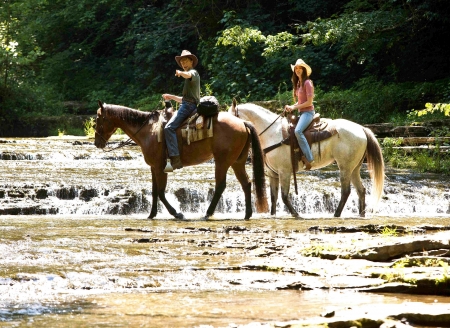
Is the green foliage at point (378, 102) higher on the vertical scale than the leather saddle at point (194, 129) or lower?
higher

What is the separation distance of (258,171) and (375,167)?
2.08 m

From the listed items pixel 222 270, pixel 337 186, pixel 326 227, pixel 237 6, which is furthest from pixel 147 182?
pixel 237 6

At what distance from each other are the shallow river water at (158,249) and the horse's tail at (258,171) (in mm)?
233

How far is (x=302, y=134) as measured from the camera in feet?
45.0

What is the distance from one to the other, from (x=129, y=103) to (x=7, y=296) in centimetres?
2573

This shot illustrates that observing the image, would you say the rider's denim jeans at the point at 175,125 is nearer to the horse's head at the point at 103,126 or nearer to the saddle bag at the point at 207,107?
the saddle bag at the point at 207,107

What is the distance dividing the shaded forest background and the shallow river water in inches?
204

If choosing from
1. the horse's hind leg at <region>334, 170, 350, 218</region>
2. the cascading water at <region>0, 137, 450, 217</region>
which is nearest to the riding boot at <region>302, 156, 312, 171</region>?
the horse's hind leg at <region>334, 170, 350, 218</region>

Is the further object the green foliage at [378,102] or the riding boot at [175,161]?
the green foliage at [378,102]

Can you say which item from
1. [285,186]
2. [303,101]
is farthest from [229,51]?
[285,186]

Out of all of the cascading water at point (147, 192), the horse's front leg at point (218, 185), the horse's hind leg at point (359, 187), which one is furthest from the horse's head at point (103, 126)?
the horse's hind leg at point (359, 187)

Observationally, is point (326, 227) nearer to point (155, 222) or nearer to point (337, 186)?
point (155, 222)

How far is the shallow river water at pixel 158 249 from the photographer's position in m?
6.36

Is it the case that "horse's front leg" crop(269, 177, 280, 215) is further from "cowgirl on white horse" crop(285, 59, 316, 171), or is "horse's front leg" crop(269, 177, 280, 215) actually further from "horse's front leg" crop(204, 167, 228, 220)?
"horse's front leg" crop(204, 167, 228, 220)
